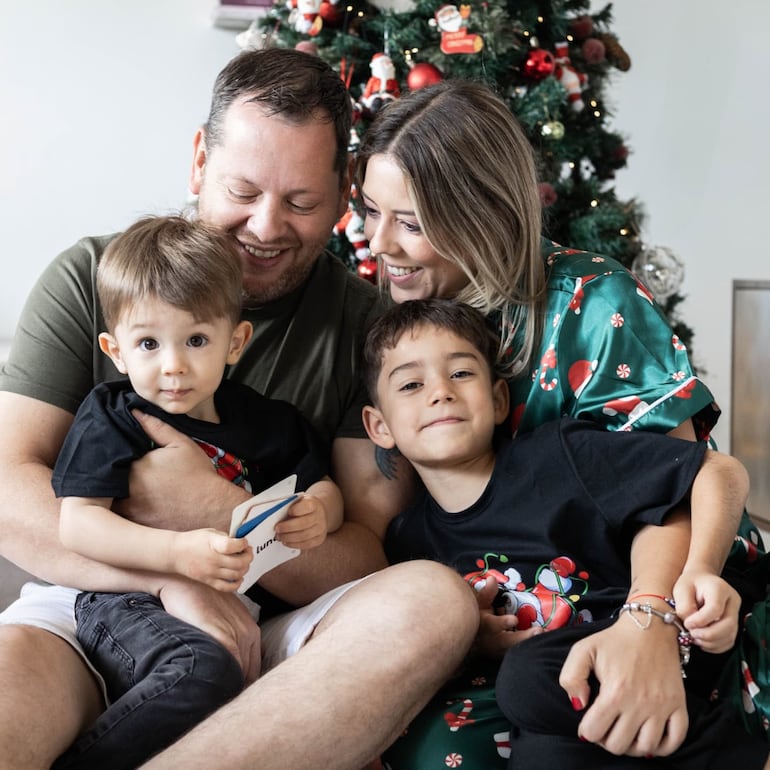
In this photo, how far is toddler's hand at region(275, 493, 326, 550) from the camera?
54.0 inches

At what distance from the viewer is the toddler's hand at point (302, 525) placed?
4.50ft

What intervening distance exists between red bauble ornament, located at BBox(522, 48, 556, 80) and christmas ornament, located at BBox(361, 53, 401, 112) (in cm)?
40

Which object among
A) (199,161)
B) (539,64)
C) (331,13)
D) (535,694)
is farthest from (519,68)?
(535,694)

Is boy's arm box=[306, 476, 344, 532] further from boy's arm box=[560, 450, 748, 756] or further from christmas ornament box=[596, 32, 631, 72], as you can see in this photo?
christmas ornament box=[596, 32, 631, 72]

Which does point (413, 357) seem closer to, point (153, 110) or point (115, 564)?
point (115, 564)

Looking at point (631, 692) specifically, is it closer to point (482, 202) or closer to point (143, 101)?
point (482, 202)

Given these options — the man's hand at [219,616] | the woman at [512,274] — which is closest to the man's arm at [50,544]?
the man's hand at [219,616]

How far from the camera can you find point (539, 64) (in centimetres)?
289

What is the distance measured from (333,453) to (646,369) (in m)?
0.57

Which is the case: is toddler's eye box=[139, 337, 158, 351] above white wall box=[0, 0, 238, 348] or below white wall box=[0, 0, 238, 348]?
below

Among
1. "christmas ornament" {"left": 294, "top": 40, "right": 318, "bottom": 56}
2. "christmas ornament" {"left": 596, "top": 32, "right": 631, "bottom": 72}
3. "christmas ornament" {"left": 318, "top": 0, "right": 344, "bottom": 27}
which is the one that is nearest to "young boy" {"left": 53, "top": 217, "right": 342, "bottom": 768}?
"christmas ornament" {"left": 294, "top": 40, "right": 318, "bottom": 56}

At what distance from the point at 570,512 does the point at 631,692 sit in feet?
1.10

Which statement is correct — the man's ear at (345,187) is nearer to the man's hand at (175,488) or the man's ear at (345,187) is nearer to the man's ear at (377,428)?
the man's ear at (377,428)

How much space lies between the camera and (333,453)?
1767 mm
